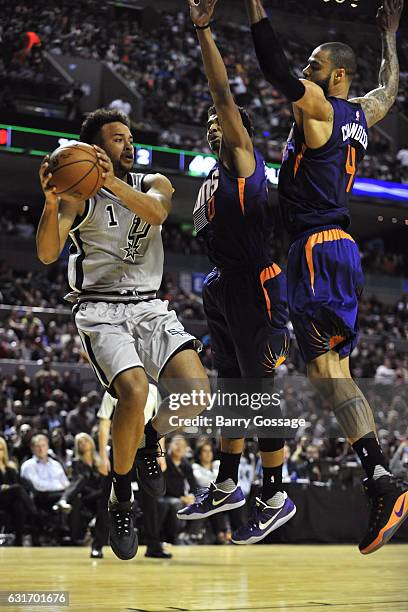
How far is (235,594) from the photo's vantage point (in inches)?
229

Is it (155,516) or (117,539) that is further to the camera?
(155,516)

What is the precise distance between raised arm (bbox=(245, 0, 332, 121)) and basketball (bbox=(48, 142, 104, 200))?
91cm

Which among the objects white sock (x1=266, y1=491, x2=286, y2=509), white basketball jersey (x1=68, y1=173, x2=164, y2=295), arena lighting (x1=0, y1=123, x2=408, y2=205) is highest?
white basketball jersey (x1=68, y1=173, x2=164, y2=295)

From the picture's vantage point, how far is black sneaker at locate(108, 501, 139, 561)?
439cm

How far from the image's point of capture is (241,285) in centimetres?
487

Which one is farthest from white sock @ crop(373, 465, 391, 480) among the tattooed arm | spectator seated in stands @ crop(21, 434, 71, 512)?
spectator seated in stands @ crop(21, 434, 71, 512)

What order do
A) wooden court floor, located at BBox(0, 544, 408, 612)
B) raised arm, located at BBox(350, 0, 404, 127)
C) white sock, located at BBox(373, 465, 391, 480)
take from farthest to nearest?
wooden court floor, located at BBox(0, 544, 408, 612) → raised arm, located at BBox(350, 0, 404, 127) → white sock, located at BBox(373, 465, 391, 480)

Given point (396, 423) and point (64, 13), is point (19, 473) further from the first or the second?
point (64, 13)

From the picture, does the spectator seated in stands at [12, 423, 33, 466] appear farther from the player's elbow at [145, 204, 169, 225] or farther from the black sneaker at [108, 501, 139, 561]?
the player's elbow at [145, 204, 169, 225]

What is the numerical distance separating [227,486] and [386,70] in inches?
95.4

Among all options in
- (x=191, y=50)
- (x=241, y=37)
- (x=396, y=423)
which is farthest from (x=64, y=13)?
(x=396, y=423)

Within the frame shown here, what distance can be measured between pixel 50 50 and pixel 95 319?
15.6 meters

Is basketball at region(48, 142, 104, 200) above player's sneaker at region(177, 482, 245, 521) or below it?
above

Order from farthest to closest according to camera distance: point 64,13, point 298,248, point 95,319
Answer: point 64,13, point 95,319, point 298,248
